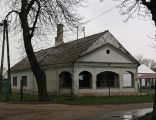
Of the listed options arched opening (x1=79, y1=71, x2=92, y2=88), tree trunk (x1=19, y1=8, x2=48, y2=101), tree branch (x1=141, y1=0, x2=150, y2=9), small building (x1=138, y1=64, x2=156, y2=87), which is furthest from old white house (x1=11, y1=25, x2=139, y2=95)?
small building (x1=138, y1=64, x2=156, y2=87)

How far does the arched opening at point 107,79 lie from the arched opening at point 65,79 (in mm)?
3047

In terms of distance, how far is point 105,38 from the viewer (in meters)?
38.2

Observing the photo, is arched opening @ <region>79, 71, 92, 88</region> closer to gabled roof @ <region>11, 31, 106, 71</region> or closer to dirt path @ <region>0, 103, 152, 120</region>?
gabled roof @ <region>11, 31, 106, 71</region>

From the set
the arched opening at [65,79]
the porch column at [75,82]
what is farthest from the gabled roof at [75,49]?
the arched opening at [65,79]

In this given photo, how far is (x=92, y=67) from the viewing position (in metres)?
37.2

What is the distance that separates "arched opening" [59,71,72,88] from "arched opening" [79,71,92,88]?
188 cm

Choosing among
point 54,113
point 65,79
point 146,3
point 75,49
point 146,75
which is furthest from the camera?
point 146,75

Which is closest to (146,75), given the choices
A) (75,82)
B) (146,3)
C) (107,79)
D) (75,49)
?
(107,79)

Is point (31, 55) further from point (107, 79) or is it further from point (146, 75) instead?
point (146, 75)

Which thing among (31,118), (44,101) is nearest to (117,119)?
(31,118)

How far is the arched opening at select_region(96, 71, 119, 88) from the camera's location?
1567 inches

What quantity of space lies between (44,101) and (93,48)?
32.2 ft

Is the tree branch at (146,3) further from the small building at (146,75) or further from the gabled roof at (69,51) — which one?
the small building at (146,75)

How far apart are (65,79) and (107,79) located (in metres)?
4.59
